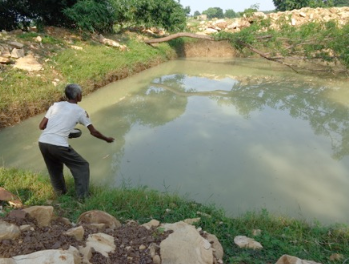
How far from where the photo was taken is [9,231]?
206cm

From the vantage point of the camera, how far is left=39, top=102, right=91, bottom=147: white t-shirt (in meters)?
3.12

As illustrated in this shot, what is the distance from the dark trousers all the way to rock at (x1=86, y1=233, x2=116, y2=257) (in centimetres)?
116

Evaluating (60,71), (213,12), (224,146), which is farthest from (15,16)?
(213,12)

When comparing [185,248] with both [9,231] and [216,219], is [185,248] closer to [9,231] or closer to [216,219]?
[216,219]

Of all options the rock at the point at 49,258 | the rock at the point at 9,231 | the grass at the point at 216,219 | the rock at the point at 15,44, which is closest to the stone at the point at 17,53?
the rock at the point at 15,44

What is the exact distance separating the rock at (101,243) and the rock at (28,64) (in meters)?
6.57

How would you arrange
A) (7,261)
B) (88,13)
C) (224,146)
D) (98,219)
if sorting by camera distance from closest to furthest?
(7,261) < (98,219) < (224,146) < (88,13)

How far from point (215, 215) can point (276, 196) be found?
1.13 m

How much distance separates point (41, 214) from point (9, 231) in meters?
0.48

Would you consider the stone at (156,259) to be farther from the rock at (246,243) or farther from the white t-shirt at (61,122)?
the white t-shirt at (61,122)

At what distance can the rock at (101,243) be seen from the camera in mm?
2107

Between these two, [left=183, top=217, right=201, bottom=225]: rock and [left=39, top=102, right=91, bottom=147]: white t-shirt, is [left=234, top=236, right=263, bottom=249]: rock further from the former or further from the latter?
[left=39, top=102, right=91, bottom=147]: white t-shirt

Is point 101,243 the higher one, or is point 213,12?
point 213,12

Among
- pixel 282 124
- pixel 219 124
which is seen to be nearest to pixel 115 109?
pixel 219 124
